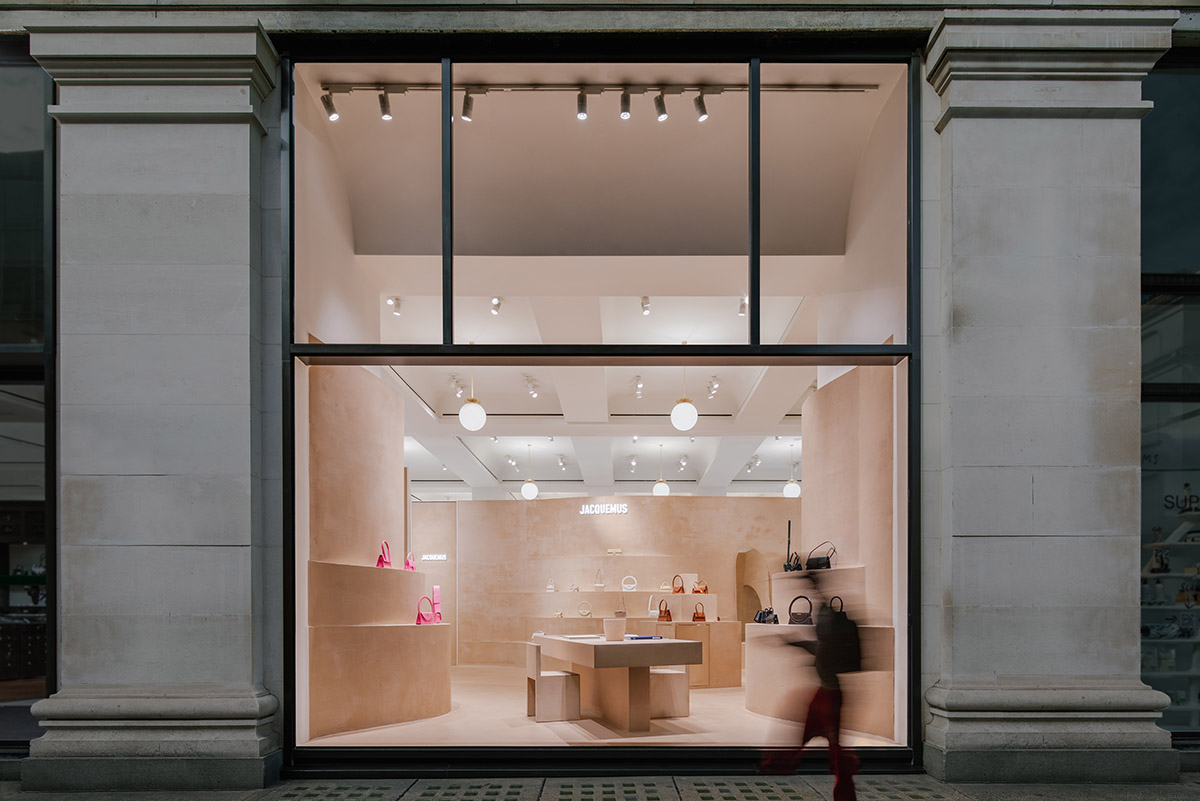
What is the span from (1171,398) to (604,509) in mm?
12645

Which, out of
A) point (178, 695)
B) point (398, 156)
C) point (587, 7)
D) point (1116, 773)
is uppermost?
point (587, 7)

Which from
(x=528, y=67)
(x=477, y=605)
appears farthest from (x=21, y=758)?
(x=477, y=605)

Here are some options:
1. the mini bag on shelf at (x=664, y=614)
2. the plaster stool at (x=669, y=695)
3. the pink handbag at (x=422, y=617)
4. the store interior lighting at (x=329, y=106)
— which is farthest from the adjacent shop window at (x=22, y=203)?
the mini bag on shelf at (x=664, y=614)

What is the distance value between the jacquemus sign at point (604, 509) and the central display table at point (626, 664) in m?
8.76

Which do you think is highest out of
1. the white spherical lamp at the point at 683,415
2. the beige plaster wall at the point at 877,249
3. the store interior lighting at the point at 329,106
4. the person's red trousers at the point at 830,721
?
the store interior lighting at the point at 329,106

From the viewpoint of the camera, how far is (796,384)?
12906mm

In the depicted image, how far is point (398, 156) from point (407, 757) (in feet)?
14.0

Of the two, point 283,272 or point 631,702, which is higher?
point 283,272

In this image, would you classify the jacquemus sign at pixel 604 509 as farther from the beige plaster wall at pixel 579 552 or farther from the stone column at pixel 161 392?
the stone column at pixel 161 392

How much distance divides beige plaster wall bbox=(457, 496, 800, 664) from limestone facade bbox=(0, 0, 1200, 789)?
1063cm

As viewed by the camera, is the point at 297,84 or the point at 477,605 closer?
the point at 297,84

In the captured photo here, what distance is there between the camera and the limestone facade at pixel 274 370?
632 centimetres

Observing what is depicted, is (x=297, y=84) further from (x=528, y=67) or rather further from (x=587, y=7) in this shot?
(x=587, y=7)

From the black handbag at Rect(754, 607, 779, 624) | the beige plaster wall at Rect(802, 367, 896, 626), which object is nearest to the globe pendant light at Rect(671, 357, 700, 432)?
the beige plaster wall at Rect(802, 367, 896, 626)
